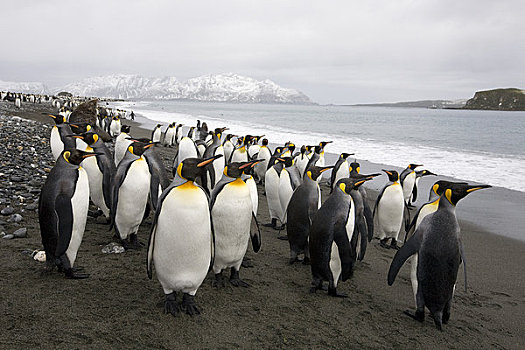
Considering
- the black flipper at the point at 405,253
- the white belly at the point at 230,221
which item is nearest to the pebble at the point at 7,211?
the white belly at the point at 230,221

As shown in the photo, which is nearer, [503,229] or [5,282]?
[5,282]

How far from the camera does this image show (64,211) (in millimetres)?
3350

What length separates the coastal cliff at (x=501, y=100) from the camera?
116m

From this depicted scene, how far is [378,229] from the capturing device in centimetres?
627

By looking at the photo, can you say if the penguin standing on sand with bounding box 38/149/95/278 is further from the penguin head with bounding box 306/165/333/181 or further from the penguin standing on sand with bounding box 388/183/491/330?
the penguin standing on sand with bounding box 388/183/491/330

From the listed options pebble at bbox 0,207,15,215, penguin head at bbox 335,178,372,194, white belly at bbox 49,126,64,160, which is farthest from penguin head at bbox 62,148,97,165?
white belly at bbox 49,126,64,160

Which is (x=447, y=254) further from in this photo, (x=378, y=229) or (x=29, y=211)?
(x=29, y=211)

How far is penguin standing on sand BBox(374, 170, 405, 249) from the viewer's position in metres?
5.92

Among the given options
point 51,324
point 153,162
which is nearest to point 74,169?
point 51,324

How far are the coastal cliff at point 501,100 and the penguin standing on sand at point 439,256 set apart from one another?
451 feet

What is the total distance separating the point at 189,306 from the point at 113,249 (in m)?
1.58

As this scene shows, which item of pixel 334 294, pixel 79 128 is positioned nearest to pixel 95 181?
pixel 79 128

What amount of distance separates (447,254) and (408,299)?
3.10 ft

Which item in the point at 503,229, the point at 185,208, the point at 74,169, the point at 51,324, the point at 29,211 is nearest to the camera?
the point at 51,324
